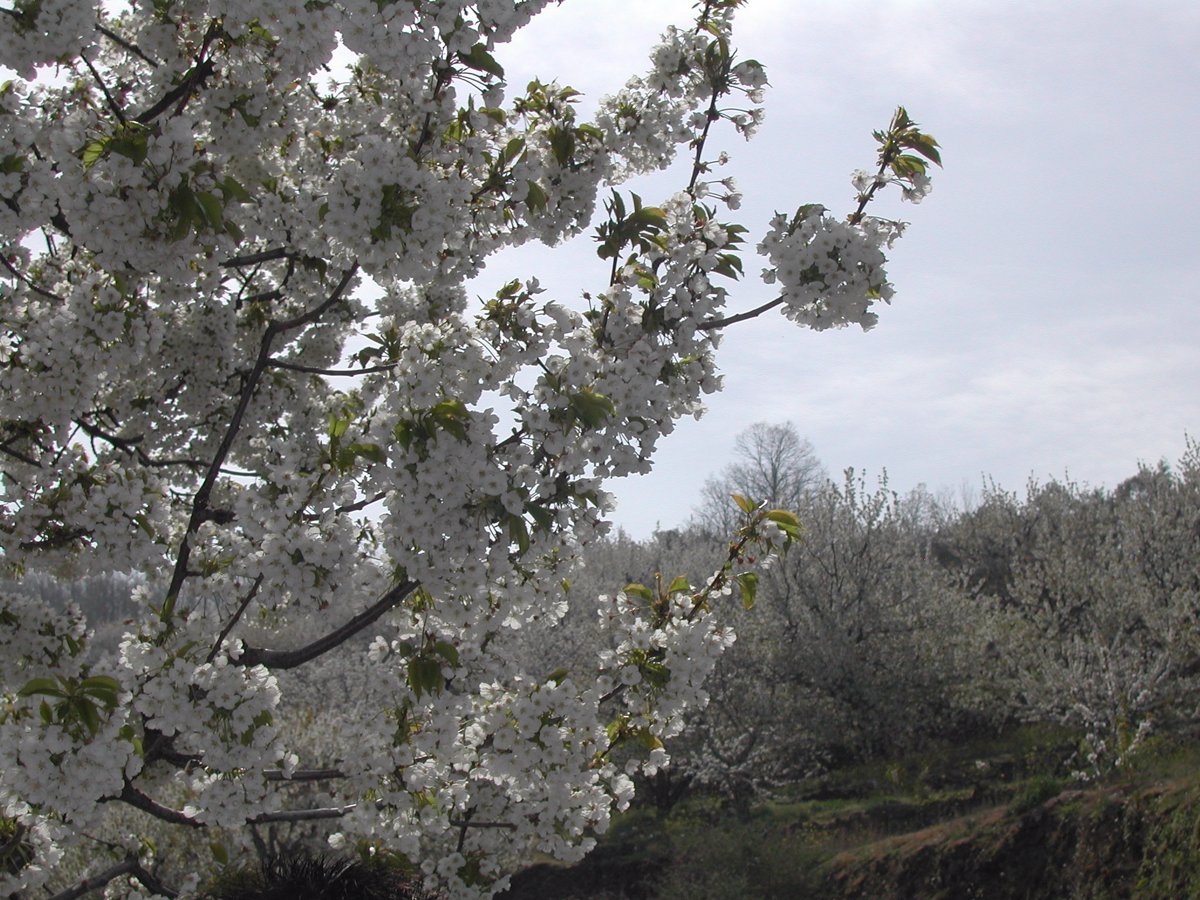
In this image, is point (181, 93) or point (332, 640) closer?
point (332, 640)

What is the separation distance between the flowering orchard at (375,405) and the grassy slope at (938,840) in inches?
243

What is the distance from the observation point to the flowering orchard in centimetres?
301

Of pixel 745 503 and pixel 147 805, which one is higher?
pixel 745 503

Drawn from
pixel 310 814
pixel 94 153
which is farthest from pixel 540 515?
pixel 310 814

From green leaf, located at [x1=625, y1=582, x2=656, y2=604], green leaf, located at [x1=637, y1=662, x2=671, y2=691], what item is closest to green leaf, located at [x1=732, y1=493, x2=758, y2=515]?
green leaf, located at [x1=625, y1=582, x2=656, y2=604]

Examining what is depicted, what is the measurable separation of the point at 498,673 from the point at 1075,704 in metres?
11.3

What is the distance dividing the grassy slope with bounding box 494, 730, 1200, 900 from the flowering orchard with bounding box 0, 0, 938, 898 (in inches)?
243

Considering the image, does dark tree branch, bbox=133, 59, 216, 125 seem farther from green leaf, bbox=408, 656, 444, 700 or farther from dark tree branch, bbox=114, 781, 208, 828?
dark tree branch, bbox=114, 781, 208, 828

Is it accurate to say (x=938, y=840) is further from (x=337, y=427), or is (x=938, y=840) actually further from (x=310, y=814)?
(x=337, y=427)

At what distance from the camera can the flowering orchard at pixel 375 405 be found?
9.89 ft

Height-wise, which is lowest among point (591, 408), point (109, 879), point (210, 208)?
point (109, 879)

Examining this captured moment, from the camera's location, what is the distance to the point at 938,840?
33.1 ft

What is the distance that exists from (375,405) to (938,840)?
9128 mm

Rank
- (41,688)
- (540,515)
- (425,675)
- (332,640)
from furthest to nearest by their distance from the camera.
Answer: (332,640)
(425,675)
(540,515)
(41,688)
